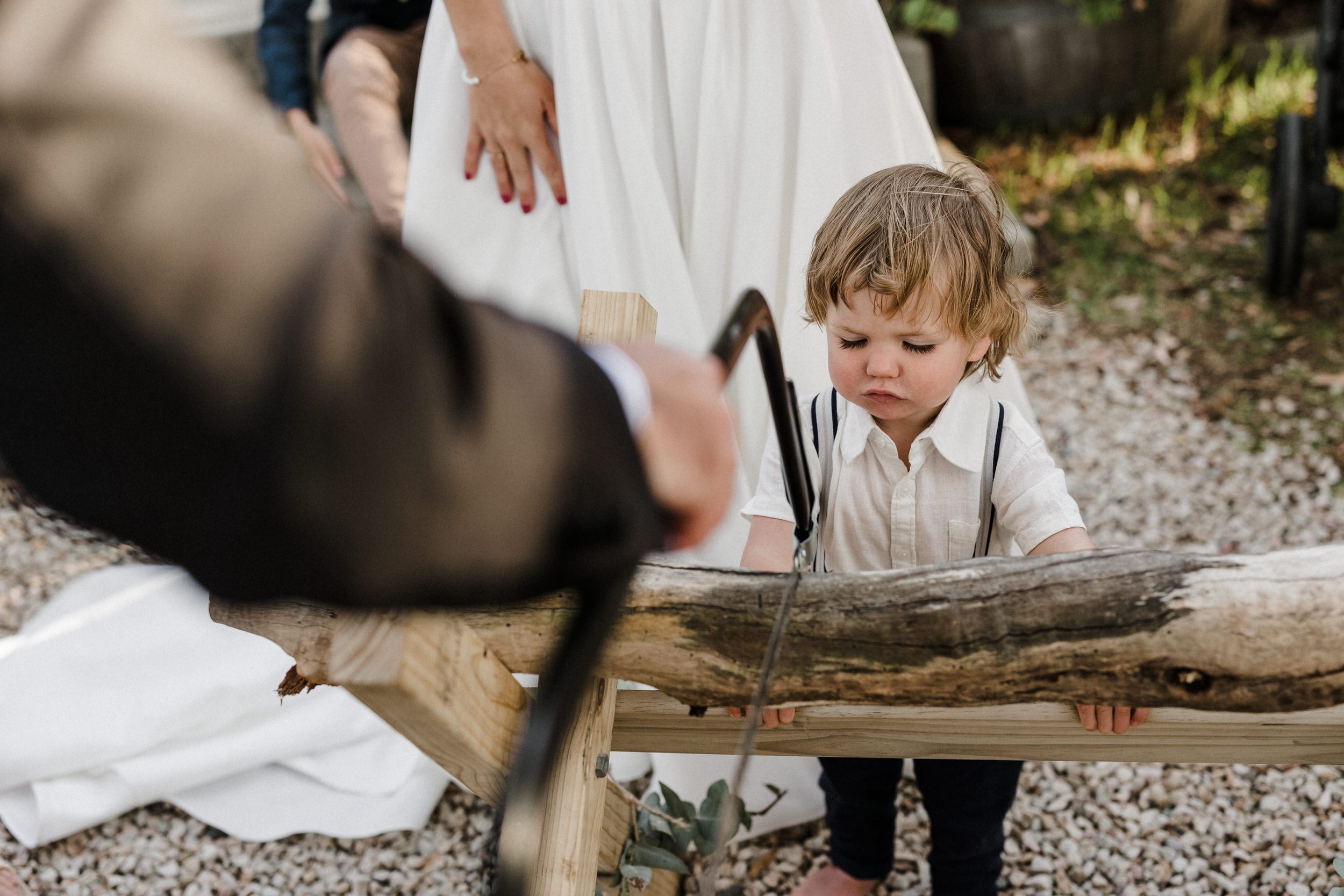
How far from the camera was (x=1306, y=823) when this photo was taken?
1952 mm

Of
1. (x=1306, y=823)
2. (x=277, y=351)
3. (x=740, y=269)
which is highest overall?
(x=277, y=351)

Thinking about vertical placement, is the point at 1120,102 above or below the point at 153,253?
below

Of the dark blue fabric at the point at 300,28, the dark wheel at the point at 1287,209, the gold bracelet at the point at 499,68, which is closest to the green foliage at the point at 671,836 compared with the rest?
the gold bracelet at the point at 499,68

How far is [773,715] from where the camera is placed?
1330 millimetres

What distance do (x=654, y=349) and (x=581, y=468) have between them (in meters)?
0.17

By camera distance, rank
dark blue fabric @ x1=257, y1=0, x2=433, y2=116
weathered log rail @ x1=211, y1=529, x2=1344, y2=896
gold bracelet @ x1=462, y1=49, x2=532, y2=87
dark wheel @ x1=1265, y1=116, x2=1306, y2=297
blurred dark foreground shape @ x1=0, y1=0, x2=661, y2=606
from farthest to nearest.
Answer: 1. dark wheel @ x1=1265, y1=116, x2=1306, y2=297
2. dark blue fabric @ x1=257, y1=0, x2=433, y2=116
3. gold bracelet @ x1=462, y1=49, x2=532, y2=87
4. weathered log rail @ x1=211, y1=529, x2=1344, y2=896
5. blurred dark foreground shape @ x1=0, y1=0, x2=661, y2=606

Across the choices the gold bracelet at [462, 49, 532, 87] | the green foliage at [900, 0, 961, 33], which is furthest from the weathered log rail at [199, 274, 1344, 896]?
the green foliage at [900, 0, 961, 33]

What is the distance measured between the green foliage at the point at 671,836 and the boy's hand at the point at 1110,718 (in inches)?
21.4

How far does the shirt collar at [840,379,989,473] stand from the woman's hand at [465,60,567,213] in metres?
0.97

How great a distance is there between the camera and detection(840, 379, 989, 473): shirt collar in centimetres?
144

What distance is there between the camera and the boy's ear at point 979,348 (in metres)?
1.45

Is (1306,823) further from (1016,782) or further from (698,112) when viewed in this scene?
(698,112)

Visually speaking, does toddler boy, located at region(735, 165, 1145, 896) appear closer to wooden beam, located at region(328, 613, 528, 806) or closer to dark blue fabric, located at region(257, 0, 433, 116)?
wooden beam, located at region(328, 613, 528, 806)

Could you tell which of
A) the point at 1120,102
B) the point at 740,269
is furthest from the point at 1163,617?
the point at 1120,102
